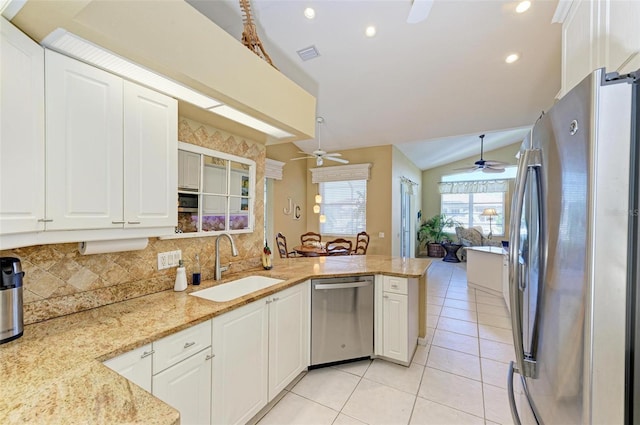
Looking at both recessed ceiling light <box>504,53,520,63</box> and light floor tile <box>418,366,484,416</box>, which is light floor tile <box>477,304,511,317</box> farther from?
recessed ceiling light <box>504,53,520,63</box>

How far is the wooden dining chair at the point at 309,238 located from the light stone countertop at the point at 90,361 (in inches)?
155

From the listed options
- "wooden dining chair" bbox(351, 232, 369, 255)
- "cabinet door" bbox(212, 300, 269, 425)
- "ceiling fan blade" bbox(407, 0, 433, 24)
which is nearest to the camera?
"cabinet door" bbox(212, 300, 269, 425)

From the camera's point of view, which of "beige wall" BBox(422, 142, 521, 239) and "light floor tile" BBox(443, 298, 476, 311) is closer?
"light floor tile" BBox(443, 298, 476, 311)

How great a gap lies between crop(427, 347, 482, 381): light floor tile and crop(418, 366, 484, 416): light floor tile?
0.27ft

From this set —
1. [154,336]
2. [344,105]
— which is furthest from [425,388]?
[344,105]

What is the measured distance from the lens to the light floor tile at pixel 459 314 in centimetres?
376

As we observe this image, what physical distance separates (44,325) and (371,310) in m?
2.29

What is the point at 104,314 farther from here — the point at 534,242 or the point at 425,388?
the point at 425,388

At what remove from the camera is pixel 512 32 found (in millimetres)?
2723

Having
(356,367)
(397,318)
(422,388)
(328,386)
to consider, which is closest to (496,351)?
(422,388)

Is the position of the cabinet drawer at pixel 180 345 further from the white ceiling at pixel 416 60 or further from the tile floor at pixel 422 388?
the white ceiling at pixel 416 60

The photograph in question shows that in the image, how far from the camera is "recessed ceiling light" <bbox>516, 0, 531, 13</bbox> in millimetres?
2369

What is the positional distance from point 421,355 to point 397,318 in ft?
2.07

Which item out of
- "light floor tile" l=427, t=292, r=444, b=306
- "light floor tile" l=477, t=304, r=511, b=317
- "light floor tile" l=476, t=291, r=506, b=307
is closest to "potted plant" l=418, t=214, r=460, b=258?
"light floor tile" l=476, t=291, r=506, b=307
